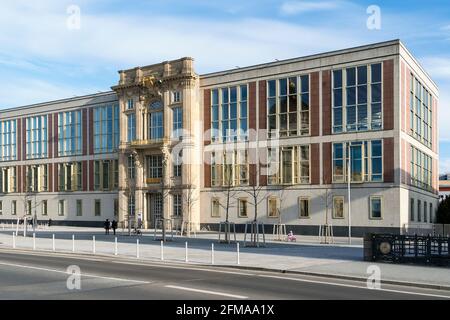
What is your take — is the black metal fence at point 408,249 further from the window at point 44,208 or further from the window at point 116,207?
the window at point 44,208

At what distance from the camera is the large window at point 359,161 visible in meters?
52.8

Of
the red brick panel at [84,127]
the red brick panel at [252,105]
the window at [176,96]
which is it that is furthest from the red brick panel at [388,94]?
the red brick panel at [84,127]

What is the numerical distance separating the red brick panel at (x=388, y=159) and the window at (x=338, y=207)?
4.73 meters

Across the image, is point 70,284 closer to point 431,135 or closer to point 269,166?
point 269,166

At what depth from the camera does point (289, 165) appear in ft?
191

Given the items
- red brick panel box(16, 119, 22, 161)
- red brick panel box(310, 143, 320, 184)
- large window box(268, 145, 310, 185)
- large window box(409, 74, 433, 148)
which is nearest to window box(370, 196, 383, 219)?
red brick panel box(310, 143, 320, 184)

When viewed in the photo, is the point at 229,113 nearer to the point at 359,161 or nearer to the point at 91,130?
the point at 359,161

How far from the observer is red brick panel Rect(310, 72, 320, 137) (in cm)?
5628

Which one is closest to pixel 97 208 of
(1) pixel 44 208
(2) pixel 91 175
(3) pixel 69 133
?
(2) pixel 91 175

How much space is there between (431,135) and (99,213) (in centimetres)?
4125

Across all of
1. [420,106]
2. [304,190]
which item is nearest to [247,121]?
[304,190]

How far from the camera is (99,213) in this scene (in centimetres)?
Result: 7469

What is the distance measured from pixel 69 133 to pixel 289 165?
34.0 m

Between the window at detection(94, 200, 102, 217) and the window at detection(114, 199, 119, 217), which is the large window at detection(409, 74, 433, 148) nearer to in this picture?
the window at detection(114, 199, 119, 217)
